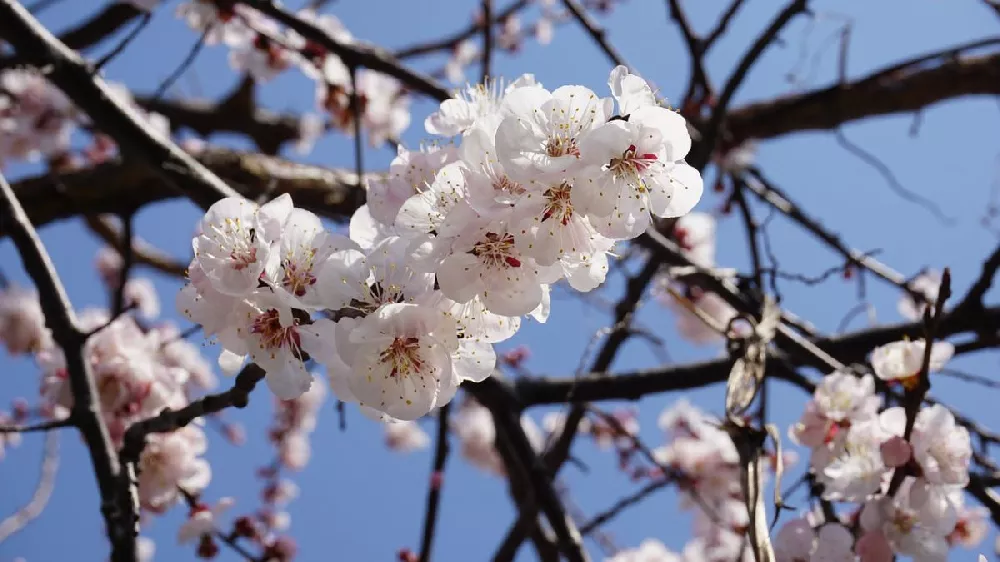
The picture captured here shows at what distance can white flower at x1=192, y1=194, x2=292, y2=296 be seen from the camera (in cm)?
79

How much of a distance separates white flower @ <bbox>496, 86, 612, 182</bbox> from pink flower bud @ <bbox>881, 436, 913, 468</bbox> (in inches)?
30.2

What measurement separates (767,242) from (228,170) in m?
1.60

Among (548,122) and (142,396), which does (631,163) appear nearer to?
(548,122)

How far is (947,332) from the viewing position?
1.69 m

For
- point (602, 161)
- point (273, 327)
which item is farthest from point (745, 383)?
point (273, 327)

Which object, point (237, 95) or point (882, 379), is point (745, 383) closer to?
point (882, 379)

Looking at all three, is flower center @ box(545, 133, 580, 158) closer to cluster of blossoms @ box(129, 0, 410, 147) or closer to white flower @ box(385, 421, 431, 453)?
cluster of blossoms @ box(129, 0, 410, 147)

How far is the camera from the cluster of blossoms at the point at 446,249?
708mm

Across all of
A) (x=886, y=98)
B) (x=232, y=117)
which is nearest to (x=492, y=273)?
(x=886, y=98)

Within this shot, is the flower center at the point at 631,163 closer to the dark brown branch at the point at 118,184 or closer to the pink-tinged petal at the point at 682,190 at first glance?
the pink-tinged petal at the point at 682,190

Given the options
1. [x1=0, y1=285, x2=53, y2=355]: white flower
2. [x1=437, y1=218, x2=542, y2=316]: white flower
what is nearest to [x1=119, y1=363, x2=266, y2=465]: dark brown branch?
[x1=437, y1=218, x2=542, y2=316]: white flower

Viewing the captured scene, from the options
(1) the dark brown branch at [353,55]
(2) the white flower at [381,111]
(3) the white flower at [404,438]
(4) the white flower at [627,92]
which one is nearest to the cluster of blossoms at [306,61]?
(2) the white flower at [381,111]

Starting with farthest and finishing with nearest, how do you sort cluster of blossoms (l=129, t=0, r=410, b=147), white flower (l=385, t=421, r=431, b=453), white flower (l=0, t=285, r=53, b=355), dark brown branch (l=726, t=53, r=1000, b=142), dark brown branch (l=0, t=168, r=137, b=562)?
white flower (l=385, t=421, r=431, b=453) → white flower (l=0, t=285, r=53, b=355) → dark brown branch (l=726, t=53, r=1000, b=142) → cluster of blossoms (l=129, t=0, r=410, b=147) → dark brown branch (l=0, t=168, r=137, b=562)

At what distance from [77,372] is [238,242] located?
0.66 meters
